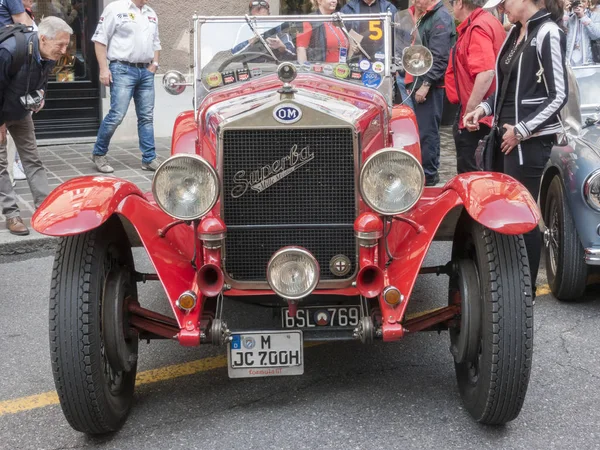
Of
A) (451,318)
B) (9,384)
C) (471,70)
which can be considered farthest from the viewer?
(471,70)

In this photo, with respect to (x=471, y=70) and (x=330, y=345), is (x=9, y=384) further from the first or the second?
(x=471, y=70)

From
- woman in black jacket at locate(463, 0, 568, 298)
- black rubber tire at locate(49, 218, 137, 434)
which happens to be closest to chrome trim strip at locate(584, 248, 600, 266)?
woman in black jacket at locate(463, 0, 568, 298)

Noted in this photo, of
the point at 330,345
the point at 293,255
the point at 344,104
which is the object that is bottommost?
the point at 330,345

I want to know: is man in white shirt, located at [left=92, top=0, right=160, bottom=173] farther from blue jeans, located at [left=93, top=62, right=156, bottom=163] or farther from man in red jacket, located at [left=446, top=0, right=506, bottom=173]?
man in red jacket, located at [left=446, top=0, right=506, bottom=173]

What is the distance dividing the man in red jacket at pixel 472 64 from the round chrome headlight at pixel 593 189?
1.05m

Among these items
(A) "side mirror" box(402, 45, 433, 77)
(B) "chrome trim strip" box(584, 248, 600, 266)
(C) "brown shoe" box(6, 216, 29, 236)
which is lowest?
(C) "brown shoe" box(6, 216, 29, 236)

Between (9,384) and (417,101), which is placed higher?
(417,101)

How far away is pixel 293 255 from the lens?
335 cm

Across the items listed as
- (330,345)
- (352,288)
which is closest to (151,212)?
(352,288)

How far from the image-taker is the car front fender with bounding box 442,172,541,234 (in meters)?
3.26

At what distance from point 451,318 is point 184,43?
2424mm

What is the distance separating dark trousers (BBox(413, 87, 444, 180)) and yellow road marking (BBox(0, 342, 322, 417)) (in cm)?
321

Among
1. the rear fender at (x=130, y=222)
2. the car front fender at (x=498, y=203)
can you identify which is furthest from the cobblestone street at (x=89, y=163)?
the car front fender at (x=498, y=203)

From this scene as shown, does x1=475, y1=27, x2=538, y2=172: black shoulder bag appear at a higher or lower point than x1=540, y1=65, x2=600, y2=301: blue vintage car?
higher
